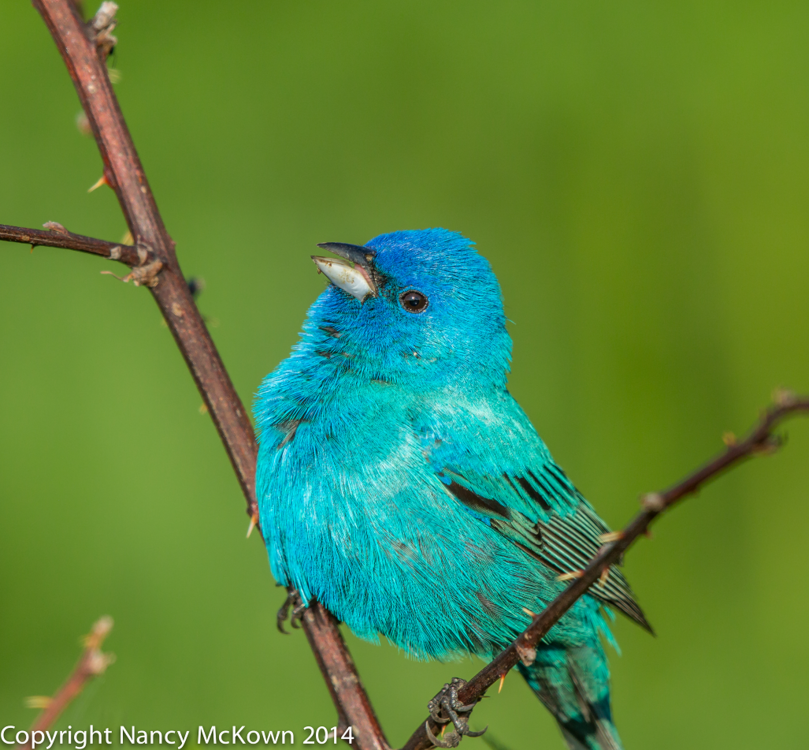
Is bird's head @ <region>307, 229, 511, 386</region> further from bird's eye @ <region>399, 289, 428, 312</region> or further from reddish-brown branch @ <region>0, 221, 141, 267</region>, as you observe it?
reddish-brown branch @ <region>0, 221, 141, 267</region>

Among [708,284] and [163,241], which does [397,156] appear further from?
[163,241]

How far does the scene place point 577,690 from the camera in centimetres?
395

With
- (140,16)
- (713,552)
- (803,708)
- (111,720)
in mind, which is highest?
(140,16)

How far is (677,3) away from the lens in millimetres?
6453

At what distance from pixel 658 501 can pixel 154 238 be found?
1.96 meters

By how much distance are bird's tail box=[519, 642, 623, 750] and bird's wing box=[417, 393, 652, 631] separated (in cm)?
33

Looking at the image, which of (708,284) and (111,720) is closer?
(111,720)

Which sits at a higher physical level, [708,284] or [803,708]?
[708,284]

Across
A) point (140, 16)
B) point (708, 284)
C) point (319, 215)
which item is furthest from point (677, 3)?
point (140, 16)

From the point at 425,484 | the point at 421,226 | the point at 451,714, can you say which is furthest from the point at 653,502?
the point at 421,226

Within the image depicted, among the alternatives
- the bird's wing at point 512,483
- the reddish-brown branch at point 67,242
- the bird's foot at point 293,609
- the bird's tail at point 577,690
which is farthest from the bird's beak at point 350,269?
the bird's tail at point 577,690

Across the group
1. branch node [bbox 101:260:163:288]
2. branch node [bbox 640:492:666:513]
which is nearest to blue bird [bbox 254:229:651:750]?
branch node [bbox 101:260:163:288]

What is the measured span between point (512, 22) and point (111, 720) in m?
5.89

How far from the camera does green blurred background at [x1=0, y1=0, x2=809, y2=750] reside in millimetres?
5184
